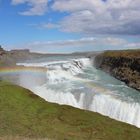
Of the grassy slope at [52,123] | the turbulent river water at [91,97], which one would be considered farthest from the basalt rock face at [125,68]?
the grassy slope at [52,123]

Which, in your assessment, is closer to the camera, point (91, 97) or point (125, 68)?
point (91, 97)

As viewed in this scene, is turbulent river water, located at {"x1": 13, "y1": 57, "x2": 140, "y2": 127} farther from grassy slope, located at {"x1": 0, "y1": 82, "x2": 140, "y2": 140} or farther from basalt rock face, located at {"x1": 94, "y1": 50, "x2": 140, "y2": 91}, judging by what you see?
grassy slope, located at {"x1": 0, "y1": 82, "x2": 140, "y2": 140}

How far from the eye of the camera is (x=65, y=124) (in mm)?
34375

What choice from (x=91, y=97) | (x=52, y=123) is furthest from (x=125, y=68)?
(x=52, y=123)

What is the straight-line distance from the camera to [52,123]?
1353 inches

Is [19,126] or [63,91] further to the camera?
[63,91]

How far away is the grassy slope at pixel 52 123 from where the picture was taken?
31422mm

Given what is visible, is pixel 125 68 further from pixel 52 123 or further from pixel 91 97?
pixel 52 123

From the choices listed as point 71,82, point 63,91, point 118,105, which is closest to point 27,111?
point 118,105

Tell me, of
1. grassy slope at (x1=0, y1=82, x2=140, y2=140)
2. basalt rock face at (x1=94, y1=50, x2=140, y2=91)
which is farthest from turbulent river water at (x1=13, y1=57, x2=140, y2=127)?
grassy slope at (x1=0, y1=82, x2=140, y2=140)

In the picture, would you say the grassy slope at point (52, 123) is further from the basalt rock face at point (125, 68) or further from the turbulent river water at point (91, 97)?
the basalt rock face at point (125, 68)

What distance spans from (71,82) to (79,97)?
54.9 ft

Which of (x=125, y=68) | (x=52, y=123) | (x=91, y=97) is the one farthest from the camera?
(x=125, y=68)

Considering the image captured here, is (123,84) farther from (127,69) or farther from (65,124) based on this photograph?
(65,124)
